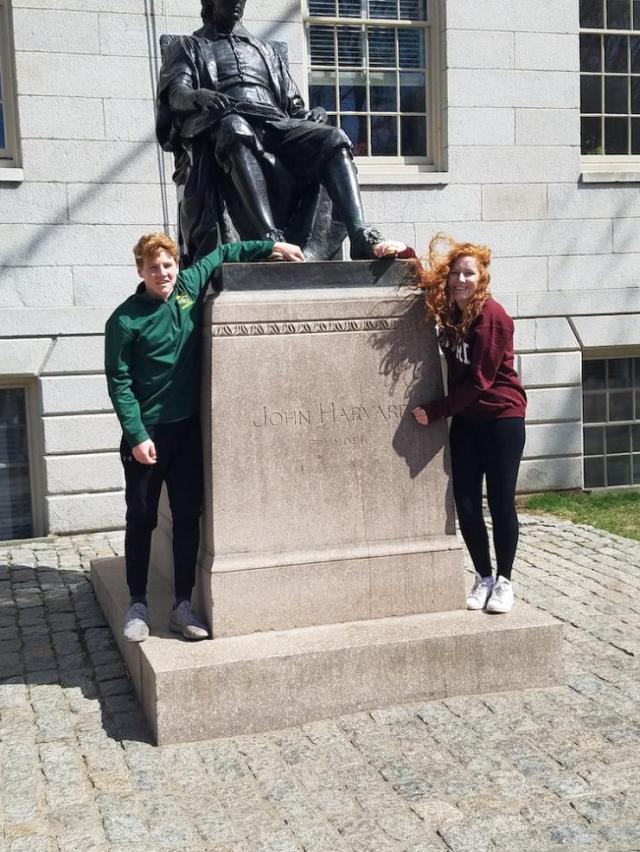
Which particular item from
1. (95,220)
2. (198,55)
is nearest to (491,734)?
(198,55)

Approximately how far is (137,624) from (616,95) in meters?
8.11

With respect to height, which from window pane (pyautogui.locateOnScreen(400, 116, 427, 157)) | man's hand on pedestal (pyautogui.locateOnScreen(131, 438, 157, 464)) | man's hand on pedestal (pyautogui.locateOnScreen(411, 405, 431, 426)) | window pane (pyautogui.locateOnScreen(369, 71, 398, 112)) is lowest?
man's hand on pedestal (pyautogui.locateOnScreen(131, 438, 157, 464))

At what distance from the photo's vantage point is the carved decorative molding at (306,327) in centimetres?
448

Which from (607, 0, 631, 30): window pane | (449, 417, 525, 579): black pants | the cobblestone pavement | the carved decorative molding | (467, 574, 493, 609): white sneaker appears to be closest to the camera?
the cobblestone pavement

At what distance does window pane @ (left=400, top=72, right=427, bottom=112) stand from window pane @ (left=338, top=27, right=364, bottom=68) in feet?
1.52

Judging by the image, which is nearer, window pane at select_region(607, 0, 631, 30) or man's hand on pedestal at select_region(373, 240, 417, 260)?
man's hand on pedestal at select_region(373, 240, 417, 260)

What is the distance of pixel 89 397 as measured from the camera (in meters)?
8.62

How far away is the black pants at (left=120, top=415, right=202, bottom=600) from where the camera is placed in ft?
14.9

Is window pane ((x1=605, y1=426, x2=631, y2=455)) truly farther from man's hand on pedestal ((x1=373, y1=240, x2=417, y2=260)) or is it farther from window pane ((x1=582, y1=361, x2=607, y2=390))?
man's hand on pedestal ((x1=373, y1=240, x2=417, y2=260))

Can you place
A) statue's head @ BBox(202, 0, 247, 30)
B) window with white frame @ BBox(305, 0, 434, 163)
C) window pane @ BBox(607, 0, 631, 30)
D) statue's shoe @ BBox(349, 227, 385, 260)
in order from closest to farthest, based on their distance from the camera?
statue's shoe @ BBox(349, 227, 385, 260)
statue's head @ BBox(202, 0, 247, 30)
window with white frame @ BBox(305, 0, 434, 163)
window pane @ BBox(607, 0, 631, 30)

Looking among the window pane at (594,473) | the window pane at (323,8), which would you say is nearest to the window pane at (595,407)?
the window pane at (594,473)

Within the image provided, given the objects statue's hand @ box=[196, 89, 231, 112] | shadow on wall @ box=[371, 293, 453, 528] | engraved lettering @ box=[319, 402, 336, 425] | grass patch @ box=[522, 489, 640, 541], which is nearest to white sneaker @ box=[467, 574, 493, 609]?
shadow on wall @ box=[371, 293, 453, 528]

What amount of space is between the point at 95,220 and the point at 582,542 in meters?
4.93

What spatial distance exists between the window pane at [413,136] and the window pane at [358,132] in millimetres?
363
